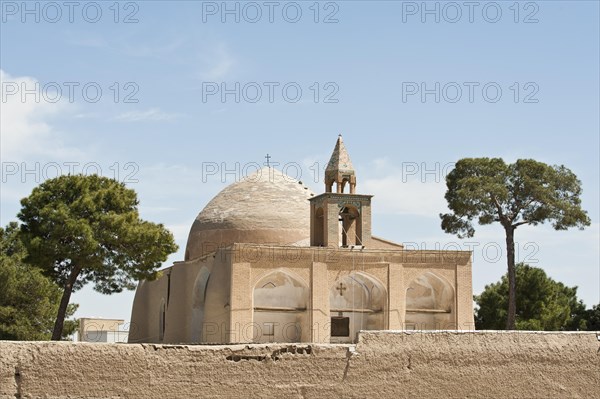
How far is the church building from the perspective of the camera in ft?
110

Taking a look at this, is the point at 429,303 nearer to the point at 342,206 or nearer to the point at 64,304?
the point at 342,206

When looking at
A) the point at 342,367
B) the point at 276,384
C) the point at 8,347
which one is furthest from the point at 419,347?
the point at 8,347

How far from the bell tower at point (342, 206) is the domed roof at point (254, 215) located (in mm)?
1330

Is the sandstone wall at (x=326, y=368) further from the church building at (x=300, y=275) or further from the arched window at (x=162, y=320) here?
the arched window at (x=162, y=320)

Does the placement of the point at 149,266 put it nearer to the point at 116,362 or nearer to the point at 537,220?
the point at 537,220

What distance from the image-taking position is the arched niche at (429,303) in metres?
35.7

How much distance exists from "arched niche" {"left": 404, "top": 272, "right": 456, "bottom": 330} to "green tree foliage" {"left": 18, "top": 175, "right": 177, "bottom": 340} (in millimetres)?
9165

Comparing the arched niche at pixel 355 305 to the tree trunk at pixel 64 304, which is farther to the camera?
the arched niche at pixel 355 305

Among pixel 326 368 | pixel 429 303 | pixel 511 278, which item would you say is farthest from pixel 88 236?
pixel 326 368

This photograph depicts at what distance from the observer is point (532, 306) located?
4278 cm

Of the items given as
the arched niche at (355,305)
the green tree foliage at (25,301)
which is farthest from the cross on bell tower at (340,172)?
the green tree foliage at (25,301)

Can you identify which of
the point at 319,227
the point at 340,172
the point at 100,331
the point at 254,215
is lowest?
the point at 100,331

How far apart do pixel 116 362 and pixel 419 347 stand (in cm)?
379

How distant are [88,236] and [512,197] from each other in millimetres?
17566
